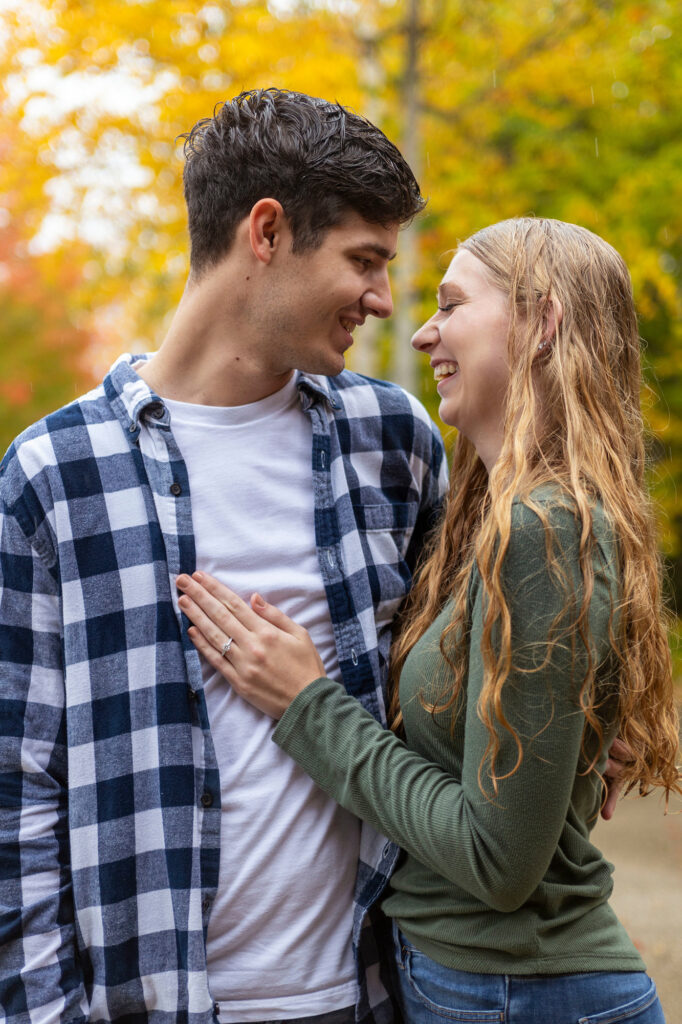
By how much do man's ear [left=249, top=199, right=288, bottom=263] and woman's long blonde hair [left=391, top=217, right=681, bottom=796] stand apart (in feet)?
1.42

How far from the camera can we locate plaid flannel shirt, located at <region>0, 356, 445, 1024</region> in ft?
6.61

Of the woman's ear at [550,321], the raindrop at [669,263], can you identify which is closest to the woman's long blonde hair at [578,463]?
the woman's ear at [550,321]

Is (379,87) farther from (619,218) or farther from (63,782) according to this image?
(63,782)

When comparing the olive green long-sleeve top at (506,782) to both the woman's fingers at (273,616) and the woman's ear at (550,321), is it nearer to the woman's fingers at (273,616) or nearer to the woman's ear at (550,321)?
the woman's fingers at (273,616)

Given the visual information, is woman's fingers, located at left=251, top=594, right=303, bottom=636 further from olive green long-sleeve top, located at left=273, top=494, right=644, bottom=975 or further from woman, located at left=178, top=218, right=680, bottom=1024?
olive green long-sleeve top, located at left=273, top=494, right=644, bottom=975

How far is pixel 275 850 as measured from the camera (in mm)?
2137

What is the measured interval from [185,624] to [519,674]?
0.75 m

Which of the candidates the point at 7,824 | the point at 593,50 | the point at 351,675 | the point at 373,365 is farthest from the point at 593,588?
the point at 593,50

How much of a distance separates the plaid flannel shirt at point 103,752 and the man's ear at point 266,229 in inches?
17.6

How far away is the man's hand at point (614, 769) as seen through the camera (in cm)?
232

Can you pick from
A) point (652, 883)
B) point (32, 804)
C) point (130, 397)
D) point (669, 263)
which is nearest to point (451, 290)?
point (130, 397)

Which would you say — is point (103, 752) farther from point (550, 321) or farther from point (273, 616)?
point (550, 321)

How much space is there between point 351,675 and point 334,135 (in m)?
1.23

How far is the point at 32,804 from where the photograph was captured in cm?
203
